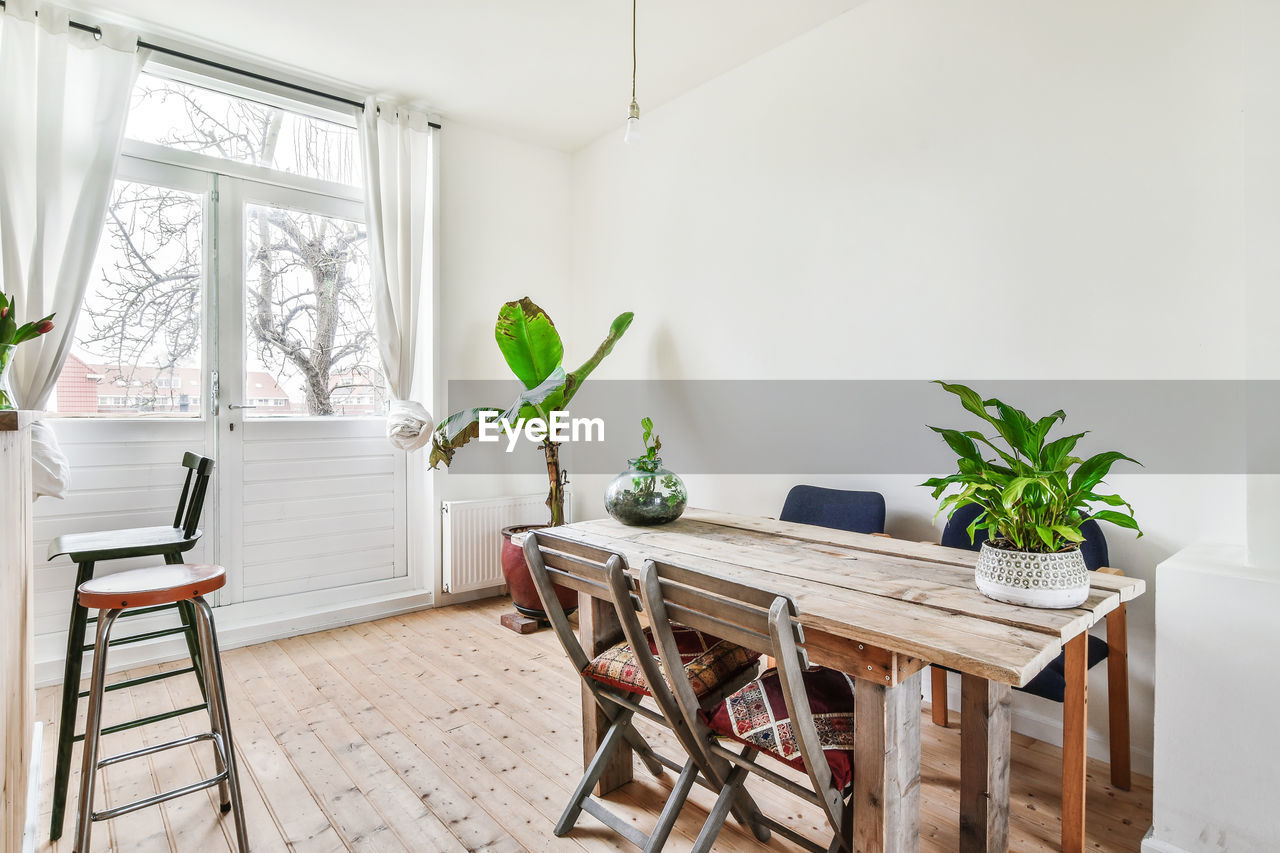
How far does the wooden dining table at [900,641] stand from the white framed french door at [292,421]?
89.1 inches

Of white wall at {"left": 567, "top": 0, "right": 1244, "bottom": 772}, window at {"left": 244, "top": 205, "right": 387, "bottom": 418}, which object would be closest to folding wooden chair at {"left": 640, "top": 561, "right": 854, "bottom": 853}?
white wall at {"left": 567, "top": 0, "right": 1244, "bottom": 772}

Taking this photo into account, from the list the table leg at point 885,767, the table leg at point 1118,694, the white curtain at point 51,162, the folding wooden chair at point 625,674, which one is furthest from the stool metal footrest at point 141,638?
the table leg at point 1118,694

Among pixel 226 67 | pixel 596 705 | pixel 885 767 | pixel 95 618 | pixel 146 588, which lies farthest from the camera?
pixel 226 67

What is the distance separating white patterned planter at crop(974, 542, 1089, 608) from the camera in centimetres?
133

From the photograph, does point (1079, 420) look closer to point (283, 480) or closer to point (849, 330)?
point (849, 330)

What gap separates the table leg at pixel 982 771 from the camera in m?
1.55

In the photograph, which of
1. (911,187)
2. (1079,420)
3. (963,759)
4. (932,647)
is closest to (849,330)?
(911,187)

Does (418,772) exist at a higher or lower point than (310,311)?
lower

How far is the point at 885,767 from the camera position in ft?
4.27

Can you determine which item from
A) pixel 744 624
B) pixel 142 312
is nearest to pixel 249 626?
pixel 142 312

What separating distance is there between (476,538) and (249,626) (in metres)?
1.27

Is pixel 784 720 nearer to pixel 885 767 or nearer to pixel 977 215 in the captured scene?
pixel 885 767

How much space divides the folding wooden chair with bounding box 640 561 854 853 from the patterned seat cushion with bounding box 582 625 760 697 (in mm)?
89

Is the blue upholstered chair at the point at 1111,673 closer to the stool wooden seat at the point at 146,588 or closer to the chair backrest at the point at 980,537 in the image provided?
the chair backrest at the point at 980,537
